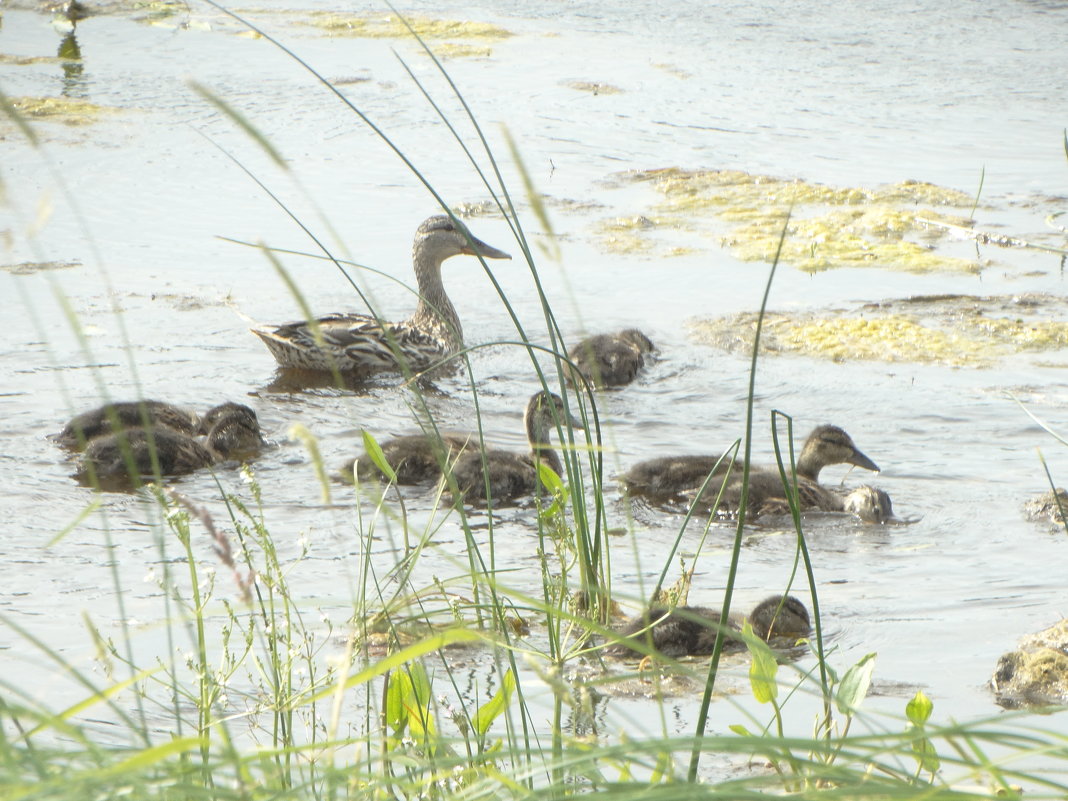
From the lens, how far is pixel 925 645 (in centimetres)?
413

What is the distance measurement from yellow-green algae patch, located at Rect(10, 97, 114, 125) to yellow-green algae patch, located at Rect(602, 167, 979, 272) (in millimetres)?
4570

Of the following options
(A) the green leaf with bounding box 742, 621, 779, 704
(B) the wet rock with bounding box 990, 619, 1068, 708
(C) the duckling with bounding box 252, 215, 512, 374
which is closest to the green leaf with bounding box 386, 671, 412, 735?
(A) the green leaf with bounding box 742, 621, 779, 704

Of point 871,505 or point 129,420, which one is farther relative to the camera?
point 129,420

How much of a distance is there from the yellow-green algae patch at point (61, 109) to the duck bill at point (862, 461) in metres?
7.79

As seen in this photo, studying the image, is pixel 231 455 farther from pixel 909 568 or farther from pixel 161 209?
pixel 161 209

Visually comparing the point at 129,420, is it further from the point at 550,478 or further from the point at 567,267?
the point at 550,478

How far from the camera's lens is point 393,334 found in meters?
7.20

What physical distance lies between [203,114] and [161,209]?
2.61 meters

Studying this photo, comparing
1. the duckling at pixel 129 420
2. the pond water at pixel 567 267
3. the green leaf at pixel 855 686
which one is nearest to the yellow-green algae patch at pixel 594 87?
the pond water at pixel 567 267

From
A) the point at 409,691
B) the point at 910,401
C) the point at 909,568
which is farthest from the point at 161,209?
the point at 409,691

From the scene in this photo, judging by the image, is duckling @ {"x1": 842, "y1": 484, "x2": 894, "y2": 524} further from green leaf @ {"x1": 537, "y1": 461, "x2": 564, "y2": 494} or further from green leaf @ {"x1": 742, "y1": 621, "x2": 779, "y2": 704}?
green leaf @ {"x1": 742, "y1": 621, "x2": 779, "y2": 704}

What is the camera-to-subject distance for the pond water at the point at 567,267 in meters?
4.72

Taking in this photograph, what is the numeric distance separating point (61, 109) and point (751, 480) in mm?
8101

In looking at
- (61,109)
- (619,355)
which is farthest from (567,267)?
(61,109)
